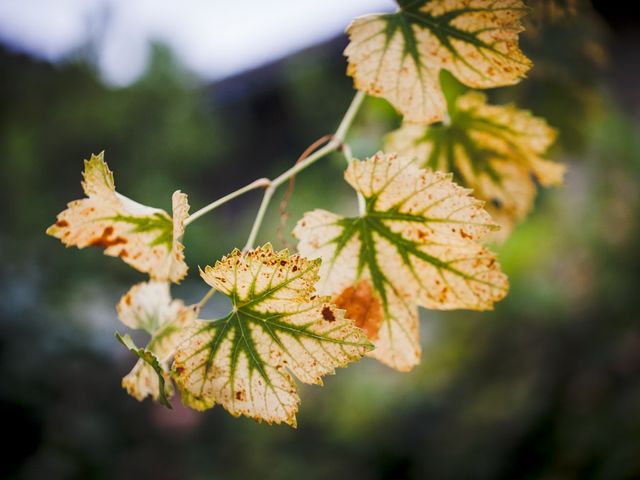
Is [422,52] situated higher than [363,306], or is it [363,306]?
[422,52]

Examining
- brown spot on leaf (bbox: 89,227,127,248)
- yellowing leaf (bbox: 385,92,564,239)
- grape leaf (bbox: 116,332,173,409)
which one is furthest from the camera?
yellowing leaf (bbox: 385,92,564,239)

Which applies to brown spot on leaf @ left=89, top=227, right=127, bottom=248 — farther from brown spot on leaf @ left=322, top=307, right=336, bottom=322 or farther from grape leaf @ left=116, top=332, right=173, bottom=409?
brown spot on leaf @ left=322, top=307, right=336, bottom=322

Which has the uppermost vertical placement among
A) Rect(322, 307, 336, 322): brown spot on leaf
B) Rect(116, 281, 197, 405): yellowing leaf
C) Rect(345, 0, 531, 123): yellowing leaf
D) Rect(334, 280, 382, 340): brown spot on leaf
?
Rect(345, 0, 531, 123): yellowing leaf

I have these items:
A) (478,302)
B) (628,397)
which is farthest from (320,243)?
(628,397)

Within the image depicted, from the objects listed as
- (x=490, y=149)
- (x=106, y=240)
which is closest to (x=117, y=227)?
(x=106, y=240)

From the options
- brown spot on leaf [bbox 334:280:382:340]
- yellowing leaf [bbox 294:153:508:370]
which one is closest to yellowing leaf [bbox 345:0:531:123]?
yellowing leaf [bbox 294:153:508:370]

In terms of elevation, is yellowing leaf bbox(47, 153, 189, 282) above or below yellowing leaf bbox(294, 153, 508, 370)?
above

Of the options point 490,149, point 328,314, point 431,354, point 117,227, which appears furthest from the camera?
point 431,354

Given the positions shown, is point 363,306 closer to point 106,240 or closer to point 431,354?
point 106,240
